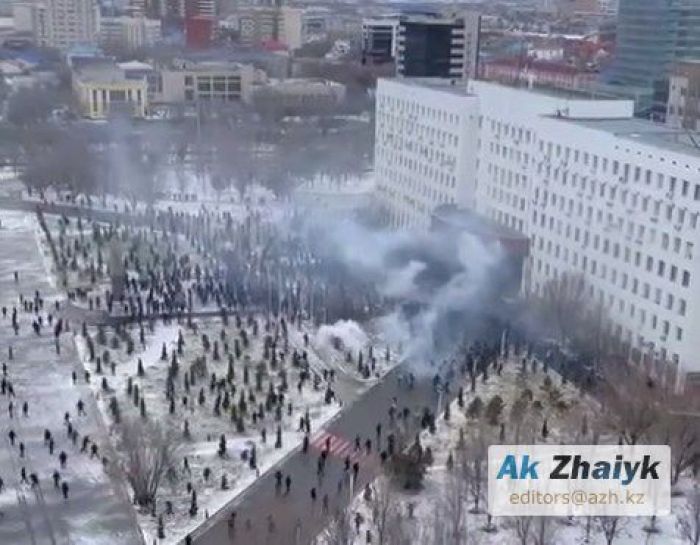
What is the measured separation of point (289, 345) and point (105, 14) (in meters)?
110

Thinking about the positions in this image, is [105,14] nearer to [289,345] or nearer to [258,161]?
[258,161]

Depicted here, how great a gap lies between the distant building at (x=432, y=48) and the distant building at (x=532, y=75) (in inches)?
372

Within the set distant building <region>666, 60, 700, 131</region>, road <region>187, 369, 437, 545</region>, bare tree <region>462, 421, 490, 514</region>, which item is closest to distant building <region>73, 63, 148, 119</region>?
distant building <region>666, 60, 700, 131</region>

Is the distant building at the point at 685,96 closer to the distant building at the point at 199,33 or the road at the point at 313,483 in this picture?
the road at the point at 313,483

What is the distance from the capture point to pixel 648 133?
90.3 ft

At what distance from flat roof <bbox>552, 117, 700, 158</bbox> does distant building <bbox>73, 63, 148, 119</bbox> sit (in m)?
41.2

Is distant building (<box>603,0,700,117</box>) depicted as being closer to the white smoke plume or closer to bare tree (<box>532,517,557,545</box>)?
the white smoke plume

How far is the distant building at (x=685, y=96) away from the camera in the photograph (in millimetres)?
52853

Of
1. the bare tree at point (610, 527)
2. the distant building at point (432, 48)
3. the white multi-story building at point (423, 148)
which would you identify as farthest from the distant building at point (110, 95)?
the bare tree at point (610, 527)

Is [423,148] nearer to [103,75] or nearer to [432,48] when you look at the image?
[432,48]

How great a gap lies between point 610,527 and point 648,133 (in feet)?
48.1

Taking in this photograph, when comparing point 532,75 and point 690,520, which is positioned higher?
point 532,75

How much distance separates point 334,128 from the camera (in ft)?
204

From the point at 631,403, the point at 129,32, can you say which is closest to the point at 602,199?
the point at 631,403
